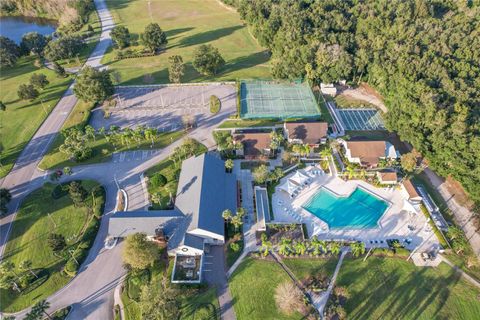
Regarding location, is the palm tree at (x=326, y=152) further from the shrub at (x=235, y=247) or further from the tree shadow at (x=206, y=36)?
the tree shadow at (x=206, y=36)

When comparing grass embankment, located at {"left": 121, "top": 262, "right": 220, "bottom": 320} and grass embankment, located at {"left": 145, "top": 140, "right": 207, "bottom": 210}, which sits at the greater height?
grass embankment, located at {"left": 145, "top": 140, "right": 207, "bottom": 210}

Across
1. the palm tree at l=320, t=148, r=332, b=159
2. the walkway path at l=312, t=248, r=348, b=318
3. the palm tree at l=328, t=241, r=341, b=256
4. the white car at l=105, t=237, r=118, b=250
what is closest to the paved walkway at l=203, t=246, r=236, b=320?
the walkway path at l=312, t=248, r=348, b=318

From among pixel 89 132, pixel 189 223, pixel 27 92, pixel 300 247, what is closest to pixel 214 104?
pixel 89 132

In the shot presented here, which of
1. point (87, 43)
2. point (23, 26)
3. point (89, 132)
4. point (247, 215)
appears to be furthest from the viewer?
point (23, 26)

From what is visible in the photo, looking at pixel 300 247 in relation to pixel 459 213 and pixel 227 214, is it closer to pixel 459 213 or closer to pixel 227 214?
pixel 227 214

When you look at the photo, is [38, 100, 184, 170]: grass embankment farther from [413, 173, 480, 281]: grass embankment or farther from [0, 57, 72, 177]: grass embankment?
[413, 173, 480, 281]: grass embankment

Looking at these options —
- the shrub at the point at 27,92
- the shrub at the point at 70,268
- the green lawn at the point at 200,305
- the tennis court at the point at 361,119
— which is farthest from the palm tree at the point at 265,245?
the shrub at the point at 27,92
